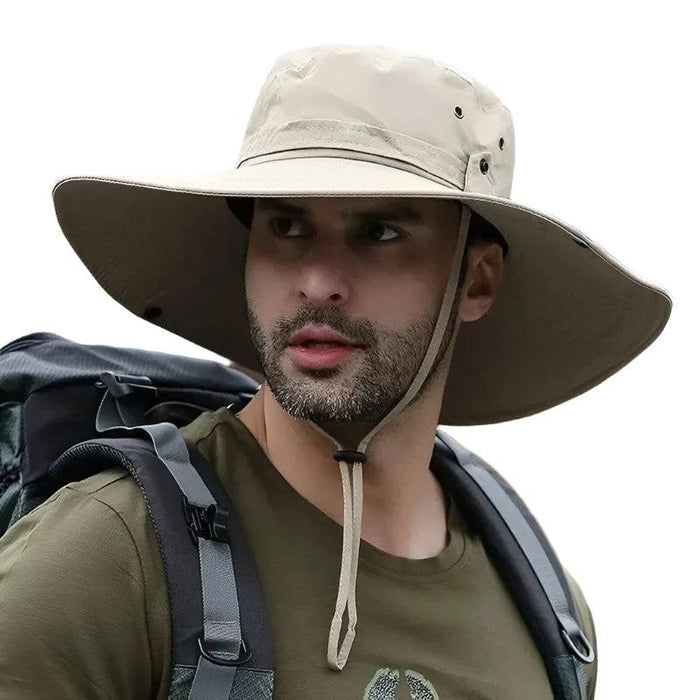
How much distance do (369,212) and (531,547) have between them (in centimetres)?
89

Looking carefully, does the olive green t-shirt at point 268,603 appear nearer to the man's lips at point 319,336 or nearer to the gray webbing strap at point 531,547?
the gray webbing strap at point 531,547

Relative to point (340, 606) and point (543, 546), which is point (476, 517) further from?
point (340, 606)

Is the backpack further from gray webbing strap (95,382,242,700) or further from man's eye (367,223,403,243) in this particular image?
man's eye (367,223,403,243)

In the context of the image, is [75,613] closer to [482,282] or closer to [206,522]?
[206,522]

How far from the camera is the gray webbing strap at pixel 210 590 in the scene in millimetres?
1986

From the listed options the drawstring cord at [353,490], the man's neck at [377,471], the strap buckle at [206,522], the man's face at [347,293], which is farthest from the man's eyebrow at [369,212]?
the strap buckle at [206,522]

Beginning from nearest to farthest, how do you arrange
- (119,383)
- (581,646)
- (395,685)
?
(395,685) < (119,383) < (581,646)

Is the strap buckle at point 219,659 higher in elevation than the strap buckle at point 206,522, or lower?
lower

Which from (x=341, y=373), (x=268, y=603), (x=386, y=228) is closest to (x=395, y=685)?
(x=268, y=603)

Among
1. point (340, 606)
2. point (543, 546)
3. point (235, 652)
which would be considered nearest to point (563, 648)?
point (543, 546)

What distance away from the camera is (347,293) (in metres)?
2.28

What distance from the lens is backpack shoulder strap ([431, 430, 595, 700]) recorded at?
103 inches

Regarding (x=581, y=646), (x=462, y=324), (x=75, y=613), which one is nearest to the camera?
(x=75, y=613)

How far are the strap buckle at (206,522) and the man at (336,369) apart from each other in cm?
7
